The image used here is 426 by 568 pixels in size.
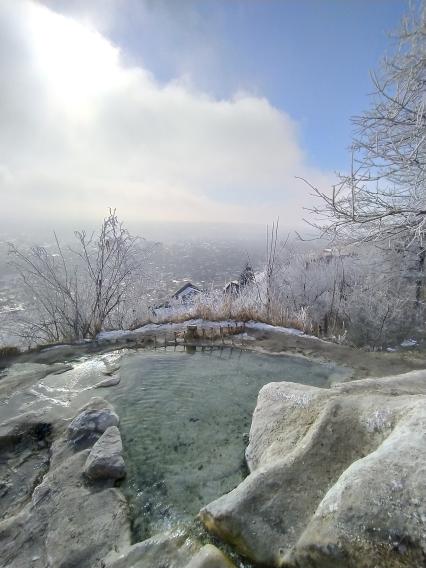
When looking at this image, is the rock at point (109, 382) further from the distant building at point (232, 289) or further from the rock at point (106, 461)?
the distant building at point (232, 289)

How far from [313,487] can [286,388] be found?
1776mm

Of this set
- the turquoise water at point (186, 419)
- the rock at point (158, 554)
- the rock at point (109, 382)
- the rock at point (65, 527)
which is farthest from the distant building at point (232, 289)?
the rock at point (158, 554)

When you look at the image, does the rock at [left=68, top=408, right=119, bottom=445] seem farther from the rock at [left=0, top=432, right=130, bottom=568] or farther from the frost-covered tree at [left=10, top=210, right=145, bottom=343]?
the frost-covered tree at [left=10, top=210, right=145, bottom=343]

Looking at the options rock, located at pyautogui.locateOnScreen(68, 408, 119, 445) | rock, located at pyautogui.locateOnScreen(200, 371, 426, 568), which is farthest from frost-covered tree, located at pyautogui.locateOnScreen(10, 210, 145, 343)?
rock, located at pyautogui.locateOnScreen(200, 371, 426, 568)

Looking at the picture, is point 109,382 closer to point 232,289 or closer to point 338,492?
point 338,492

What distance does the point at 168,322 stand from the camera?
31.3ft

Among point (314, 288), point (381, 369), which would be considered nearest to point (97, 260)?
point (381, 369)

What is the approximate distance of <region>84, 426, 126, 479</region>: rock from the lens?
3.54m

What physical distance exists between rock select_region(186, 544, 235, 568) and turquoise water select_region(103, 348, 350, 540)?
1.98 ft

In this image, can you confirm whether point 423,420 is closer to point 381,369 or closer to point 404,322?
point 381,369

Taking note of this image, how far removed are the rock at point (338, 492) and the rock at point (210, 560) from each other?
5.8 inches

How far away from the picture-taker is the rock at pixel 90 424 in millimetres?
4184

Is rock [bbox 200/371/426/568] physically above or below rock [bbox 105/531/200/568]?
above

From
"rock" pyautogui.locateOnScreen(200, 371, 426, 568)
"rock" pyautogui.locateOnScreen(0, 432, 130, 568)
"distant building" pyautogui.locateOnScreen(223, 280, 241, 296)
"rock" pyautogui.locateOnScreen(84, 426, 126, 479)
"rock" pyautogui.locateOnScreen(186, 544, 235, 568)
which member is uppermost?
"rock" pyautogui.locateOnScreen(200, 371, 426, 568)
